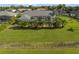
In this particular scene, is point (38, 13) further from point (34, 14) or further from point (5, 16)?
point (5, 16)

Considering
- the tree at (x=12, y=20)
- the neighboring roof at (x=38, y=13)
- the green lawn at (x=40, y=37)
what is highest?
the neighboring roof at (x=38, y=13)

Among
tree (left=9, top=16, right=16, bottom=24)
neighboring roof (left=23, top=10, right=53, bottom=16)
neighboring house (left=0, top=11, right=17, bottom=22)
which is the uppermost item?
neighboring roof (left=23, top=10, right=53, bottom=16)

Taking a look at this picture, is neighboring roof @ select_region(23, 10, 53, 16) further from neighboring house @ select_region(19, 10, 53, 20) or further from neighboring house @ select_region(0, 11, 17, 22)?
neighboring house @ select_region(0, 11, 17, 22)

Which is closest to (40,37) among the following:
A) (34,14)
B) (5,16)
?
(34,14)

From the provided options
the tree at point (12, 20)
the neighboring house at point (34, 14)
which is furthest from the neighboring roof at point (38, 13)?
the tree at point (12, 20)

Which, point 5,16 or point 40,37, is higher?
point 5,16

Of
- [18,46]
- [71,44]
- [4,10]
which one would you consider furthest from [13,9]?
[71,44]

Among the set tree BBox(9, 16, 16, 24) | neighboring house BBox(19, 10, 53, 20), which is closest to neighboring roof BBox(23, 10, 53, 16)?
neighboring house BBox(19, 10, 53, 20)

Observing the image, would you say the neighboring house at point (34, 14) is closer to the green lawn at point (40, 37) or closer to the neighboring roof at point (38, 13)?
the neighboring roof at point (38, 13)

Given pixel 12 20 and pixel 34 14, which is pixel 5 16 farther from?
pixel 34 14
